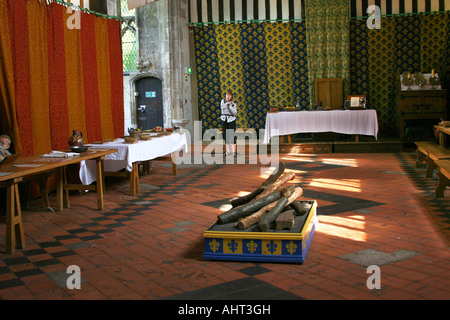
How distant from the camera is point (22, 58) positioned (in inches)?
275

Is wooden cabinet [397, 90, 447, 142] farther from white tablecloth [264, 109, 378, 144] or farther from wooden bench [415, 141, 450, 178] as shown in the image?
wooden bench [415, 141, 450, 178]

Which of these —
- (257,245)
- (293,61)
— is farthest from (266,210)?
(293,61)

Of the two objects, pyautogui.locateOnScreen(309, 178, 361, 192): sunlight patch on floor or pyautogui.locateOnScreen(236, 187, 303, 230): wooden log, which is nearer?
pyautogui.locateOnScreen(236, 187, 303, 230): wooden log

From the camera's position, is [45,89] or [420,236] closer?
[420,236]

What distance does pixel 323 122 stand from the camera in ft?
39.5

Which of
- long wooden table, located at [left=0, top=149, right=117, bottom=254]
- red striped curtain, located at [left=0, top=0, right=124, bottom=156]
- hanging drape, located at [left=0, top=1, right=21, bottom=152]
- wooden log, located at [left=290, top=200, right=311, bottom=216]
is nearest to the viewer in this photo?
long wooden table, located at [left=0, top=149, right=117, bottom=254]

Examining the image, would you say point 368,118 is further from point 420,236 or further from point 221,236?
point 221,236

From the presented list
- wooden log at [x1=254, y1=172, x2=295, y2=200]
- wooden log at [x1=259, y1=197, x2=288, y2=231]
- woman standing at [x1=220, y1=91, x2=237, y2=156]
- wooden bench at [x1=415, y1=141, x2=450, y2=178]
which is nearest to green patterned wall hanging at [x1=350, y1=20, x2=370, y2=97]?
woman standing at [x1=220, y1=91, x2=237, y2=156]

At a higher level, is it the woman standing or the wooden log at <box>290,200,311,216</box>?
the woman standing

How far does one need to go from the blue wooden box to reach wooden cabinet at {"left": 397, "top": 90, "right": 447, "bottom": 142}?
8.79 meters

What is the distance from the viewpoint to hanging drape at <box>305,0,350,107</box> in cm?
1424

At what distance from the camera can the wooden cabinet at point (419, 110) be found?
467 inches
